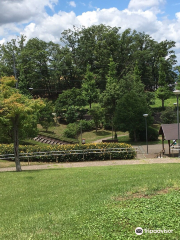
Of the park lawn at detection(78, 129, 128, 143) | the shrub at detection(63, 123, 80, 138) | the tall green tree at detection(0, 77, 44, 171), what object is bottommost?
the park lawn at detection(78, 129, 128, 143)

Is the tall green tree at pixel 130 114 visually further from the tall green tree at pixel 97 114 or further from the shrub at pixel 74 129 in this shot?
the shrub at pixel 74 129

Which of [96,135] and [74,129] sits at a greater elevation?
[74,129]

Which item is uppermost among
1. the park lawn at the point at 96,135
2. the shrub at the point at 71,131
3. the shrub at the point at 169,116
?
the shrub at the point at 169,116

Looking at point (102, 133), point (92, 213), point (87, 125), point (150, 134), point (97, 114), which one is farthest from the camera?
point (87, 125)

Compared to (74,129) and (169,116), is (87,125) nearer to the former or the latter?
(74,129)

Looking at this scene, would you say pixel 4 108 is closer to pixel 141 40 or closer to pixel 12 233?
pixel 12 233

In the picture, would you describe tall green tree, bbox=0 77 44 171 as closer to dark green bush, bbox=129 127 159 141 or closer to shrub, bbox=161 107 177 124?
dark green bush, bbox=129 127 159 141

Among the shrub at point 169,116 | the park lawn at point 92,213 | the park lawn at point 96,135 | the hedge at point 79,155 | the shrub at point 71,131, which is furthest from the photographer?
the shrub at point 169,116

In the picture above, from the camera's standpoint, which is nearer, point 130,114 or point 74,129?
point 130,114

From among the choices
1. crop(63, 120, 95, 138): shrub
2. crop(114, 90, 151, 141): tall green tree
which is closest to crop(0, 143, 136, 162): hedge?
crop(114, 90, 151, 141): tall green tree

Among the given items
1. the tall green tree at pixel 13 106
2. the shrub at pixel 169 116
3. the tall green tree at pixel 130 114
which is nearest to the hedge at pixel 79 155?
the tall green tree at pixel 13 106

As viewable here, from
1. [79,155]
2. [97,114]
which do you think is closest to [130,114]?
[97,114]

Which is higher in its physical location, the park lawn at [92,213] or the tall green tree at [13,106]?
the tall green tree at [13,106]

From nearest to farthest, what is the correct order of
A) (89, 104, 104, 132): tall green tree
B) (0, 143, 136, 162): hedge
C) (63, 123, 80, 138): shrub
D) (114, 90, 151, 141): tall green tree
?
1. (0, 143, 136, 162): hedge
2. (114, 90, 151, 141): tall green tree
3. (63, 123, 80, 138): shrub
4. (89, 104, 104, 132): tall green tree
